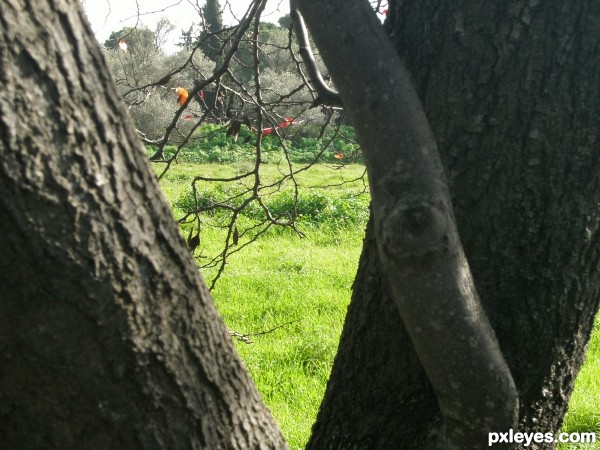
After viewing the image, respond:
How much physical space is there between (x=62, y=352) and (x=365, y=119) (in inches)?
30.7

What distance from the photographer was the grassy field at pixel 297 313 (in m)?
4.18

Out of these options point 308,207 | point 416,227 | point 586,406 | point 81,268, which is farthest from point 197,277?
point 308,207

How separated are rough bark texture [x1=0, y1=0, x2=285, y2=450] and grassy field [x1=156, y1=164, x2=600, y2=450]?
1.98 m

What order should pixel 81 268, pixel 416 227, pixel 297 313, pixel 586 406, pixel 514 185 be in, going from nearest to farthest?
pixel 81 268 < pixel 416 227 < pixel 514 185 < pixel 586 406 < pixel 297 313

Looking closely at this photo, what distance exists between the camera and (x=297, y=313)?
5.80m

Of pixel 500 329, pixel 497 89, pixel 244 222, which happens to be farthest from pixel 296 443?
pixel 244 222

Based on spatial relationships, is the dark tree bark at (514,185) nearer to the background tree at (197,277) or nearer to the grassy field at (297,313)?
the background tree at (197,277)

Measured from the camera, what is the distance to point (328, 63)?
1488 mm

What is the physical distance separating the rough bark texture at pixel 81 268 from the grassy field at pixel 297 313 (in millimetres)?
1977

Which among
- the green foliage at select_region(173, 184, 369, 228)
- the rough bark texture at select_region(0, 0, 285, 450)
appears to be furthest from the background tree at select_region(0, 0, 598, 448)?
the green foliage at select_region(173, 184, 369, 228)

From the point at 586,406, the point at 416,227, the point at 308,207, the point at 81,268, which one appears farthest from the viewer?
the point at 308,207

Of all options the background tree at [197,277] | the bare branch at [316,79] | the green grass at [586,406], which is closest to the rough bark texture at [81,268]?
the background tree at [197,277]

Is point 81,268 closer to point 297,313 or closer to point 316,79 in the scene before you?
point 316,79

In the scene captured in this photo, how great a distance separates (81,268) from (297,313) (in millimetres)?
4914
